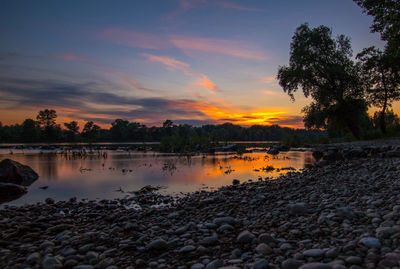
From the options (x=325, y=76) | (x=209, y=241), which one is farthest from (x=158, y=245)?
(x=325, y=76)

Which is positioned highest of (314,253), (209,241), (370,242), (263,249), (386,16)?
(386,16)

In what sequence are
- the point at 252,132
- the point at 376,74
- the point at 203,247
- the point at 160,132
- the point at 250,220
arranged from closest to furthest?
1. the point at 203,247
2. the point at 250,220
3. the point at 376,74
4. the point at 160,132
5. the point at 252,132

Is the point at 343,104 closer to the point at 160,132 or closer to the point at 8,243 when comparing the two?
the point at 8,243

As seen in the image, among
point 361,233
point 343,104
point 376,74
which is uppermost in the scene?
point 376,74

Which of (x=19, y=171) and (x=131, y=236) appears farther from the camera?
(x=19, y=171)

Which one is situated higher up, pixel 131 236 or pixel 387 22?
pixel 387 22

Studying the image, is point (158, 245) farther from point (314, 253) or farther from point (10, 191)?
point (10, 191)

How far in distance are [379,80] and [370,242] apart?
31.5 metres

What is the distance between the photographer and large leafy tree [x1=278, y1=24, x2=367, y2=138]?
92.9ft

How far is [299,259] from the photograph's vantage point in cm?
326

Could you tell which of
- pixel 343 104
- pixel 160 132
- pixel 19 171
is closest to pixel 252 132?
pixel 160 132

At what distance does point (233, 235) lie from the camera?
4641 mm

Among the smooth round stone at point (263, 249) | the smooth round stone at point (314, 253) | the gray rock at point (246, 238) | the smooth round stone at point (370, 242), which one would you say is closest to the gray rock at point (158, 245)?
the gray rock at point (246, 238)

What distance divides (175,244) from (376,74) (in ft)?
106
